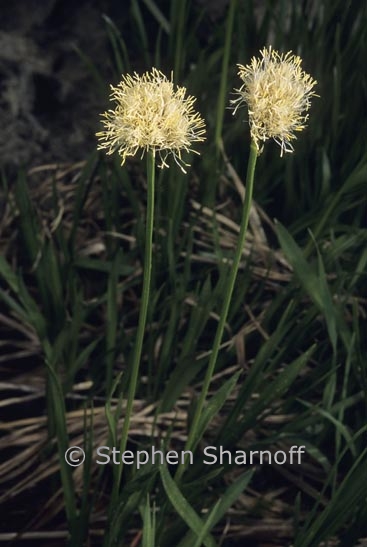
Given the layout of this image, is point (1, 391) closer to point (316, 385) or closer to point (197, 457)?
point (197, 457)

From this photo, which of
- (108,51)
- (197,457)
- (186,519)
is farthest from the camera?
(108,51)

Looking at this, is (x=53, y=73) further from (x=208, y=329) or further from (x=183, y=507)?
(x=183, y=507)

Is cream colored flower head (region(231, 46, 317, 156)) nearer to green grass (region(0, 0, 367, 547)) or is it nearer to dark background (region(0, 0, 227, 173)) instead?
green grass (region(0, 0, 367, 547))

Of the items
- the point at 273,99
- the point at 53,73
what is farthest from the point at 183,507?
the point at 53,73

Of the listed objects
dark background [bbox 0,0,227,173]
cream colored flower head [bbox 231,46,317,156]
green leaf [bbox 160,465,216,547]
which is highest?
dark background [bbox 0,0,227,173]

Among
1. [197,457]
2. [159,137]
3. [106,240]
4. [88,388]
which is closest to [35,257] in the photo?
[106,240]

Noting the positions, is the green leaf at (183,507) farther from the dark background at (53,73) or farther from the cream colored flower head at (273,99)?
the dark background at (53,73)

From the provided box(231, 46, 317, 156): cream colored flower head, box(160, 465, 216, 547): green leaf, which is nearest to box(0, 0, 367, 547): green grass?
box(160, 465, 216, 547): green leaf

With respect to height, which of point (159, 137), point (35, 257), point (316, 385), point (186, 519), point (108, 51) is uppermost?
point (108, 51)

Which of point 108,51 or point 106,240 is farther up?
point 108,51
